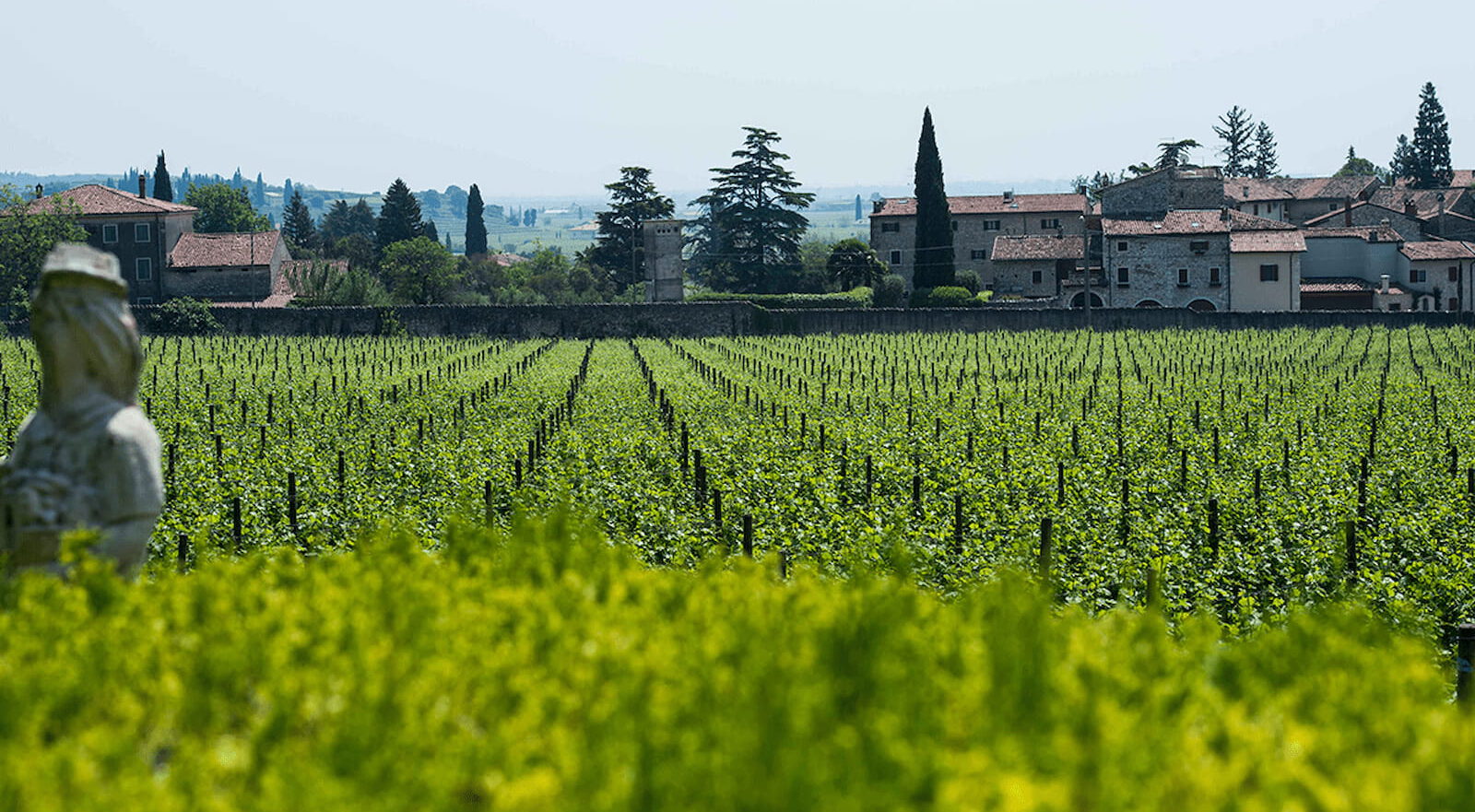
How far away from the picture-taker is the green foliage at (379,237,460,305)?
276ft

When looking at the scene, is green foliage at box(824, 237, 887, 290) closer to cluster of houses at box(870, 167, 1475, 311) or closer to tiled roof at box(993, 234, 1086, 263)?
cluster of houses at box(870, 167, 1475, 311)

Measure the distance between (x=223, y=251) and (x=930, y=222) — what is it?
37.0 meters

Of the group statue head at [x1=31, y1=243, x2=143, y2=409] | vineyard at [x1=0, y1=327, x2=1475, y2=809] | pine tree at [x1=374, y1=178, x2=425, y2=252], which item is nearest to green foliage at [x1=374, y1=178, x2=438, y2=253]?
pine tree at [x1=374, y1=178, x2=425, y2=252]

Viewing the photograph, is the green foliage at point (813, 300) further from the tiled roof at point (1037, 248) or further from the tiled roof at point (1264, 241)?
the tiled roof at point (1264, 241)

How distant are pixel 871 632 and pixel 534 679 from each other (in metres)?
1.22

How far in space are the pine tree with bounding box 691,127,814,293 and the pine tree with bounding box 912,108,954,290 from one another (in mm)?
8699

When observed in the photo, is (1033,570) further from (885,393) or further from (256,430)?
(885,393)

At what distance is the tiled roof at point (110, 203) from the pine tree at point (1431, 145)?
83.4m

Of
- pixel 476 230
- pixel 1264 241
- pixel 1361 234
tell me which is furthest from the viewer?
pixel 476 230

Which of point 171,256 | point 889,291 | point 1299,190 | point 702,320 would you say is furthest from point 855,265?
point 171,256

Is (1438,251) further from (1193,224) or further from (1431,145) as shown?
(1431,145)

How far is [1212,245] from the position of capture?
227 ft

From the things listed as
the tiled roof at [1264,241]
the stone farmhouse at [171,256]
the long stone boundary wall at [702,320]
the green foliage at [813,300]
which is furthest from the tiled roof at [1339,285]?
the stone farmhouse at [171,256]

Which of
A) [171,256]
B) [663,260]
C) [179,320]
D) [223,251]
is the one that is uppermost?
[223,251]
